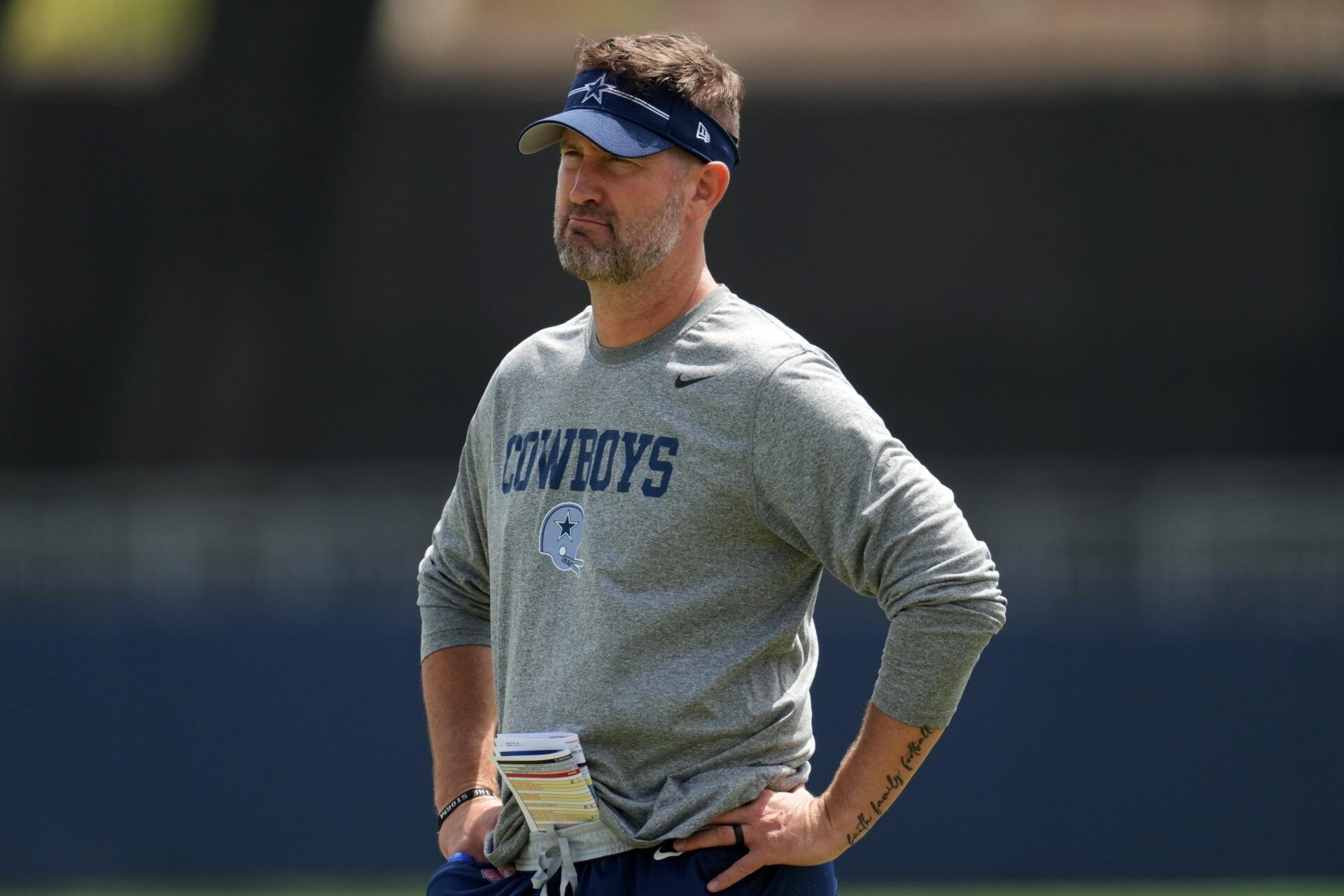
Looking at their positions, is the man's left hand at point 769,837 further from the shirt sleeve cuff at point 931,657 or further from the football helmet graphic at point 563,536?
the football helmet graphic at point 563,536

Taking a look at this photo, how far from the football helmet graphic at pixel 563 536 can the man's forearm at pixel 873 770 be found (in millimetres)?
480

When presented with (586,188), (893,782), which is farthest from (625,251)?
(893,782)

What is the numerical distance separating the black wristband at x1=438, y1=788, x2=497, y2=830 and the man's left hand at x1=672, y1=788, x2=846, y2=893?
0.48 meters

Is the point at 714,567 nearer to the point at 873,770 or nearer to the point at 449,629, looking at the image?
the point at 873,770

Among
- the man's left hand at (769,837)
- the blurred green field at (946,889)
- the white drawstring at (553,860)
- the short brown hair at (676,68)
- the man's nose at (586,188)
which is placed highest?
the short brown hair at (676,68)

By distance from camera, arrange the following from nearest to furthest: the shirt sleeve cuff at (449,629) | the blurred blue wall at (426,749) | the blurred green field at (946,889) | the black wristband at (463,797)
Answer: the black wristband at (463,797)
the shirt sleeve cuff at (449,629)
the blurred green field at (946,889)
the blurred blue wall at (426,749)

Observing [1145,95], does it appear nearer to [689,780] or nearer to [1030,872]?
[1030,872]

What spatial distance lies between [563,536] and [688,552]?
0.21 metres

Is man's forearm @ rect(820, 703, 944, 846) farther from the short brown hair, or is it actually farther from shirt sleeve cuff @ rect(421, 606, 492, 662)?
the short brown hair

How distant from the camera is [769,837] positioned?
2398 mm

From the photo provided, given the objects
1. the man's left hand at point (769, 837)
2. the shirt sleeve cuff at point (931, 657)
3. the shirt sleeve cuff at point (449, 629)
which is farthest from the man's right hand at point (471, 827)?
the shirt sleeve cuff at point (931, 657)

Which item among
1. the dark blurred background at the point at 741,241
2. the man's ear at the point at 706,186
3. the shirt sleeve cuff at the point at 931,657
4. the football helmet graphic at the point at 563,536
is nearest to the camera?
the shirt sleeve cuff at the point at 931,657

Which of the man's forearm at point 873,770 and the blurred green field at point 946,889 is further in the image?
the blurred green field at point 946,889

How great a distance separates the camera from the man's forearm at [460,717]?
280 centimetres
